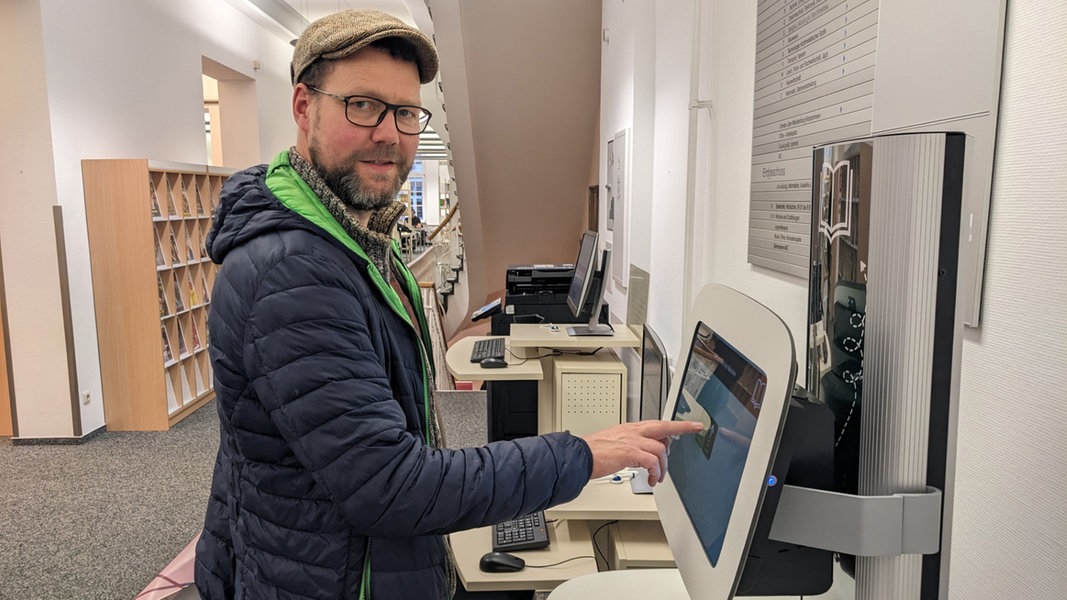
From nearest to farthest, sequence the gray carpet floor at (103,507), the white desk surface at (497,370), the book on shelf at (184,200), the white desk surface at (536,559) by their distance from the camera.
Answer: the white desk surface at (536,559), the gray carpet floor at (103,507), the white desk surface at (497,370), the book on shelf at (184,200)

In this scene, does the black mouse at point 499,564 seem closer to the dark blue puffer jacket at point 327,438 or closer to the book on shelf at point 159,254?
the dark blue puffer jacket at point 327,438

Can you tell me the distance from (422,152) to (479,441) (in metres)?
19.2

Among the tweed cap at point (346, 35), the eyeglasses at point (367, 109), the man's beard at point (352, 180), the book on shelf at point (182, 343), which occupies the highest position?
the tweed cap at point (346, 35)

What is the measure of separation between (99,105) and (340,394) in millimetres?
5144

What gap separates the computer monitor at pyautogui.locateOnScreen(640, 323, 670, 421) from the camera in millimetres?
2189

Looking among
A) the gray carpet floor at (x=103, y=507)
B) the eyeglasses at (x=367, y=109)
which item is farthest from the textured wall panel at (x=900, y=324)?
the gray carpet floor at (x=103, y=507)

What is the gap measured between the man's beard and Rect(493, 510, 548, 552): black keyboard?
3.01 feet

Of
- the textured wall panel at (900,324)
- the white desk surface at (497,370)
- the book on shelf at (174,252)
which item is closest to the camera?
the textured wall panel at (900,324)

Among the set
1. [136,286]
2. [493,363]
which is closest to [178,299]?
[136,286]

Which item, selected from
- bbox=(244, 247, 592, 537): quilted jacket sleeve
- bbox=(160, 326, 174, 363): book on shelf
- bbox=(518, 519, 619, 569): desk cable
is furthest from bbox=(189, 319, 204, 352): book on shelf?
bbox=(244, 247, 592, 537): quilted jacket sleeve

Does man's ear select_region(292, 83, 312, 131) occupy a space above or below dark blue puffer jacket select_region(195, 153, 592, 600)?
above

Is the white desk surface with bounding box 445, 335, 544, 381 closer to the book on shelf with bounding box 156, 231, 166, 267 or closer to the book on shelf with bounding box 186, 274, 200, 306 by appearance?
the book on shelf with bounding box 156, 231, 166, 267

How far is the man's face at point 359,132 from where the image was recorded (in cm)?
115

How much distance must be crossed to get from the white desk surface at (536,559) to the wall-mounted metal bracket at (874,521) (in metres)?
0.96
